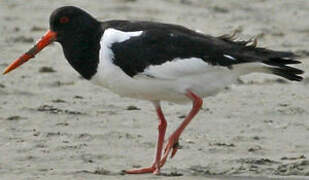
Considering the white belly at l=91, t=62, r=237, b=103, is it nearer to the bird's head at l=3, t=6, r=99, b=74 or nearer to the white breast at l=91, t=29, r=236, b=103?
the white breast at l=91, t=29, r=236, b=103

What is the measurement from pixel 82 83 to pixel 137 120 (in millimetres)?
1456

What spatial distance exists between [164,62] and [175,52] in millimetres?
128

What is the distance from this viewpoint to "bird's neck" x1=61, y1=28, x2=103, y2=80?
8500 millimetres

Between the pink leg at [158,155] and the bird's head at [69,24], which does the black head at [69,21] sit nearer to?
the bird's head at [69,24]

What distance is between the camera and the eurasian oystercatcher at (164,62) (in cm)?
835

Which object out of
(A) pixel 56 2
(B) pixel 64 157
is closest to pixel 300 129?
(B) pixel 64 157

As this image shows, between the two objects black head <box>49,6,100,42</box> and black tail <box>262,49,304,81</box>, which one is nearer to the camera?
black tail <box>262,49,304,81</box>

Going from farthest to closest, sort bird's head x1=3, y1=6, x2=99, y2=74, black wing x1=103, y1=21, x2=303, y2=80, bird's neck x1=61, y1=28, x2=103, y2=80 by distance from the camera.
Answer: bird's head x1=3, y1=6, x2=99, y2=74 → bird's neck x1=61, y1=28, x2=103, y2=80 → black wing x1=103, y1=21, x2=303, y2=80

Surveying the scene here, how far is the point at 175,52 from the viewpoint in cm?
843

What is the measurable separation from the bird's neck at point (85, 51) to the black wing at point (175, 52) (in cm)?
20

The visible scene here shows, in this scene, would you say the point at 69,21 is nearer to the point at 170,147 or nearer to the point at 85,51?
the point at 85,51

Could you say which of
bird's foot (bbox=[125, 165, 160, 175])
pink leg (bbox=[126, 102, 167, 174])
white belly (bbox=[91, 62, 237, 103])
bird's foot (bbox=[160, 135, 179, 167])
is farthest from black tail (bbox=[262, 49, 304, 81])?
bird's foot (bbox=[125, 165, 160, 175])

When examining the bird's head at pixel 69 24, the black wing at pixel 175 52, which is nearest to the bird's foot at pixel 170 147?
the black wing at pixel 175 52

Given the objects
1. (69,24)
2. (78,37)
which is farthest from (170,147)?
(69,24)
